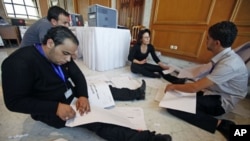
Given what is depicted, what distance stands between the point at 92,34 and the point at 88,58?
436 millimetres

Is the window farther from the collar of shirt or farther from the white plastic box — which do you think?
the collar of shirt

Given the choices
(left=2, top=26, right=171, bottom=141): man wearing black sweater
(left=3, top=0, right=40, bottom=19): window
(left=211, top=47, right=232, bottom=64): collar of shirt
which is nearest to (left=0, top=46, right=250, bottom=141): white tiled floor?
(left=2, top=26, right=171, bottom=141): man wearing black sweater

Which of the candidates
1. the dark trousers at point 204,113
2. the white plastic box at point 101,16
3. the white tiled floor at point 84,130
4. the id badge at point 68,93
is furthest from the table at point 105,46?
the dark trousers at point 204,113

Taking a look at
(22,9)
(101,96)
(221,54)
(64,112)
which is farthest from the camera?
(22,9)

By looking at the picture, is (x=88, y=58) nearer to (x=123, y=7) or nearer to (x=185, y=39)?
(x=185, y=39)

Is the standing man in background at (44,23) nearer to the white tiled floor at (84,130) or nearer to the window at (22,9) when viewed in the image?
the white tiled floor at (84,130)

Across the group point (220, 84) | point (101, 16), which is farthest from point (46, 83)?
point (101, 16)

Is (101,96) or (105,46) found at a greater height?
(105,46)

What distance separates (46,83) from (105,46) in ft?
4.22

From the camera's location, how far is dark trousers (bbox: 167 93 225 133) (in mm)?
852

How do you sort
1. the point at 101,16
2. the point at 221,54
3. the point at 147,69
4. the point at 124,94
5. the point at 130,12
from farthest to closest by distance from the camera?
the point at 130,12 < the point at 101,16 < the point at 147,69 < the point at 124,94 < the point at 221,54

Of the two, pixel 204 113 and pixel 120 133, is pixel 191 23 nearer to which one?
pixel 204 113

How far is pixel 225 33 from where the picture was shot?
776mm

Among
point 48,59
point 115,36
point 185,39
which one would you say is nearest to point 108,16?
point 115,36
